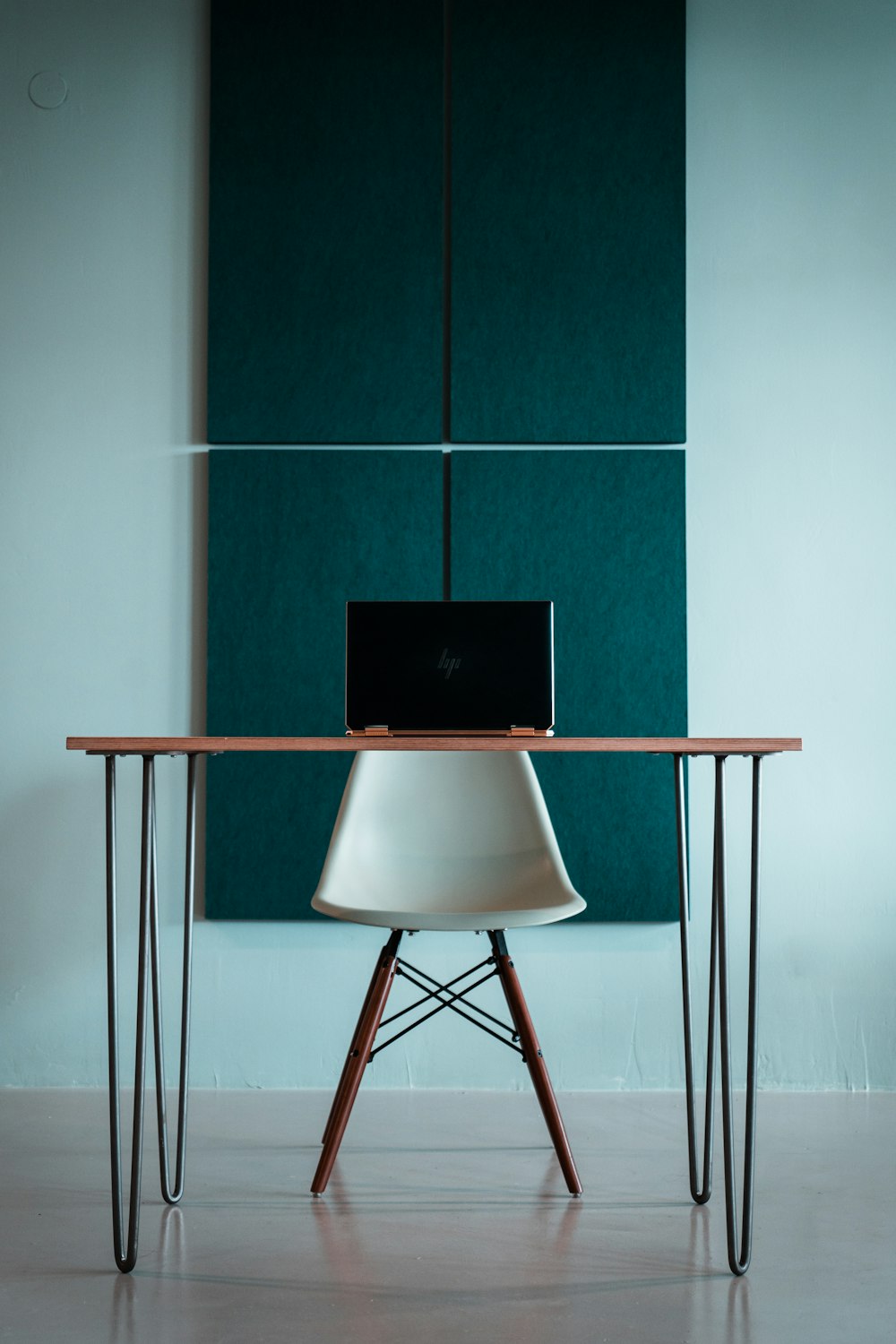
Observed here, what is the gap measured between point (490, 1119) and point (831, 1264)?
975mm

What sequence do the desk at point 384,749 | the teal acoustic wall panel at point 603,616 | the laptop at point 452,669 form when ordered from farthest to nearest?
1. the teal acoustic wall panel at point 603,616
2. the laptop at point 452,669
3. the desk at point 384,749

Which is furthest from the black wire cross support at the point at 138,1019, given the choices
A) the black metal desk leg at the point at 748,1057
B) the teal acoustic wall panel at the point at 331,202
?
the teal acoustic wall panel at the point at 331,202

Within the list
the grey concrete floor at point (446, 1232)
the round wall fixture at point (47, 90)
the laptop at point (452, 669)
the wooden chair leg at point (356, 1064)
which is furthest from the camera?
the round wall fixture at point (47, 90)

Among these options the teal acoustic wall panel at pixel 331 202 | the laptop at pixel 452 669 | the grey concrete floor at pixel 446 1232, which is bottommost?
the grey concrete floor at pixel 446 1232

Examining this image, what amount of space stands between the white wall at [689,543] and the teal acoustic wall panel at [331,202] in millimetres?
117

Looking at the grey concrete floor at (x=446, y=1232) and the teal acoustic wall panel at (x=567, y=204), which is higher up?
the teal acoustic wall panel at (x=567, y=204)

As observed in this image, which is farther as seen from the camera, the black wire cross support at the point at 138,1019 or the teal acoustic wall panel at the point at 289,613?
the teal acoustic wall panel at the point at 289,613

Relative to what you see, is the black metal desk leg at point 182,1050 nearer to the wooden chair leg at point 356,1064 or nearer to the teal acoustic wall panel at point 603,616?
the wooden chair leg at point 356,1064

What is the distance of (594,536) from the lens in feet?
9.86

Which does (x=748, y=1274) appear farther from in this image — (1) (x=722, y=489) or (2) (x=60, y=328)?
(2) (x=60, y=328)

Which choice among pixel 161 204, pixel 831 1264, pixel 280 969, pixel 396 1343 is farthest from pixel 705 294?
pixel 396 1343

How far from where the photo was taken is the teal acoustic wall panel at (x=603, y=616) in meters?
2.98

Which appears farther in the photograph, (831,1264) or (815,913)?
(815,913)

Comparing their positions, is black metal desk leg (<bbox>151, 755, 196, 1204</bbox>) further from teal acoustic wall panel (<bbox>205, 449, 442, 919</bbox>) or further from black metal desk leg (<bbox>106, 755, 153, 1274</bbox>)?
teal acoustic wall panel (<bbox>205, 449, 442, 919</bbox>)
